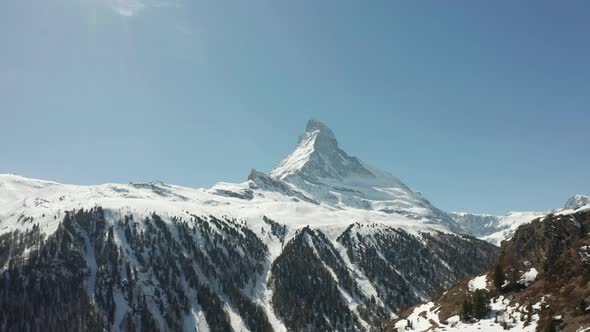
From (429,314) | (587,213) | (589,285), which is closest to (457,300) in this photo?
(429,314)

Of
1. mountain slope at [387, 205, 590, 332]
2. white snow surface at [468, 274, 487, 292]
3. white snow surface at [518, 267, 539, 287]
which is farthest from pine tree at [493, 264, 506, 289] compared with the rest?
white snow surface at [468, 274, 487, 292]

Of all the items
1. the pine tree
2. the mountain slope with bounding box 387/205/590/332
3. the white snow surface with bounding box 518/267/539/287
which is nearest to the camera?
the mountain slope with bounding box 387/205/590/332

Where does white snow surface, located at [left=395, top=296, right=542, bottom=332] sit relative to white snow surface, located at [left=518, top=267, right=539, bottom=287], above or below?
below

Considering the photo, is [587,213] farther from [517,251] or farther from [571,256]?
[571,256]

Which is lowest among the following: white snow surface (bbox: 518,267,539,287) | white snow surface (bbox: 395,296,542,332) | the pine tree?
white snow surface (bbox: 395,296,542,332)

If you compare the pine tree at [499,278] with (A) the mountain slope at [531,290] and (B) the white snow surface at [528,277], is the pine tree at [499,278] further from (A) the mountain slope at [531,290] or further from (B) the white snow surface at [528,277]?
(B) the white snow surface at [528,277]

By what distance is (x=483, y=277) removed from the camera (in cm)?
9469

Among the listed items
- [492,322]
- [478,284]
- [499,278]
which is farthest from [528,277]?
[492,322]

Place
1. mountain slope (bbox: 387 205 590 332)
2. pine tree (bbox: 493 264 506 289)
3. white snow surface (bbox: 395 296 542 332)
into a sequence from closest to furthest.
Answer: mountain slope (bbox: 387 205 590 332)
white snow surface (bbox: 395 296 542 332)
pine tree (bbox: 493 264 506 289)

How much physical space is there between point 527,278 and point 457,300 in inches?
522

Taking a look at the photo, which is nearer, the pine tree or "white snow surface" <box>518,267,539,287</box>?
"white snow surface" <box>518,267,539,287</box>

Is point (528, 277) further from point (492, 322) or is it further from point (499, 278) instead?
point (492, 322)


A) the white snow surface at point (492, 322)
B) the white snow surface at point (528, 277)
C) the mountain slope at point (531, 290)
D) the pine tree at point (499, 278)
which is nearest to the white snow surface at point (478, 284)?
the mountain slope at point (531, 290)

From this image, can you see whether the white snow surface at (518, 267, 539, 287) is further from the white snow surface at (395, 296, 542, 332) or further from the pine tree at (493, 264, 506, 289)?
the white snow surface at (395, 296, 542, 332)
